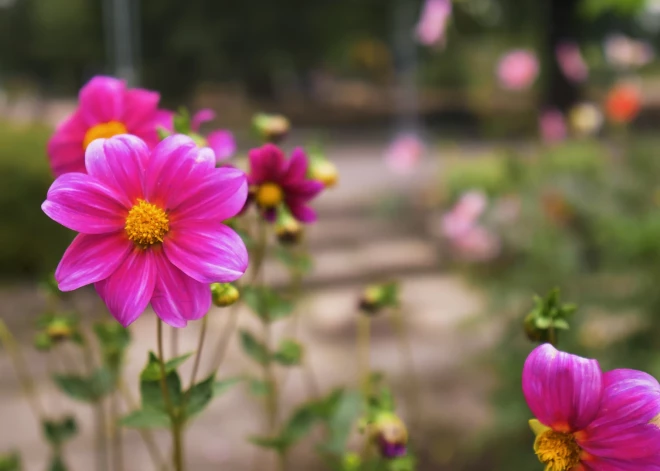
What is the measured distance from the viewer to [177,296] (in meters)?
0.24

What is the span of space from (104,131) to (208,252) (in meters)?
0.11

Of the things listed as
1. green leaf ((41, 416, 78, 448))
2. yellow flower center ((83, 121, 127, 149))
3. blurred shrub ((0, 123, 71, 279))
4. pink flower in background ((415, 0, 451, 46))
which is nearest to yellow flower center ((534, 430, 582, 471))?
yellow flower center ((83, 121, 127, 149))

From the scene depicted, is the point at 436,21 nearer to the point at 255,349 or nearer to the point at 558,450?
the point at 255,349

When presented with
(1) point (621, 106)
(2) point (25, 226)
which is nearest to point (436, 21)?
(1) point (621, 106)

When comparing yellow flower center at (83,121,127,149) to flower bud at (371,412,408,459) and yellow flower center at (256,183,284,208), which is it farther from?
flower bud at (371,412,408,459)

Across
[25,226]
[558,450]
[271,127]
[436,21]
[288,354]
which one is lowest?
→ [558,450]

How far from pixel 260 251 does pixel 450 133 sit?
3.66 m

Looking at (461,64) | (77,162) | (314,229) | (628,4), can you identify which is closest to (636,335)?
(628,4)

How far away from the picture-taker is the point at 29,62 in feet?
10.2

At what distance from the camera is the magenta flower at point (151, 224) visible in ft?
0.77

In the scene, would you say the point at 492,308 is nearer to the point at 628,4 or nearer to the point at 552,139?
the point at 628,4

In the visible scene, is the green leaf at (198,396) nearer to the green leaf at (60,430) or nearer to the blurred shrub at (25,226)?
the green leaf at (60,430)

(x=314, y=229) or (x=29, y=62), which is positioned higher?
(x=29, y=62)

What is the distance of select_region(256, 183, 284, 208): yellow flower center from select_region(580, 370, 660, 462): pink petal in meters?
0.17
